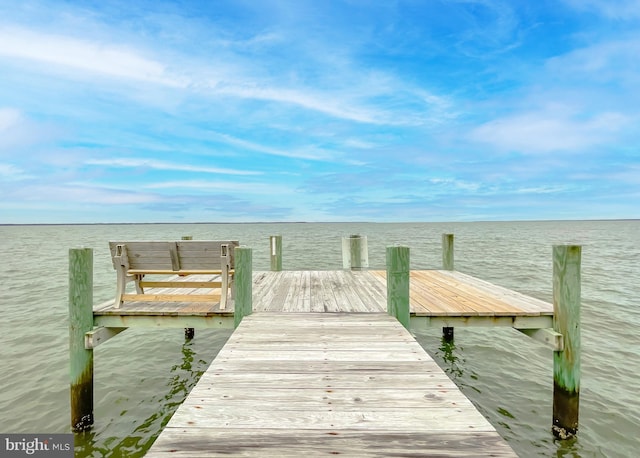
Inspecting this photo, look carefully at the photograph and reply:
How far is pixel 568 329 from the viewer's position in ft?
15.1

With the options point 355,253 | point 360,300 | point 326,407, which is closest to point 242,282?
point 360,300

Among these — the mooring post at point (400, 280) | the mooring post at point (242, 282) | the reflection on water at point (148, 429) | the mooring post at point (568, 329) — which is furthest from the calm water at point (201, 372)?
the mooring post at point (400, 280)

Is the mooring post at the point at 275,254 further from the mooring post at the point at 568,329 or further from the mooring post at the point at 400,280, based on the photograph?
the mooring post at the point at 568,329

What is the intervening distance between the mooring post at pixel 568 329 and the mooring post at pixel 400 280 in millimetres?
2129

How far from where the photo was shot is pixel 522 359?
7.36 meters

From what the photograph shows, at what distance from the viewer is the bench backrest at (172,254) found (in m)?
5.20

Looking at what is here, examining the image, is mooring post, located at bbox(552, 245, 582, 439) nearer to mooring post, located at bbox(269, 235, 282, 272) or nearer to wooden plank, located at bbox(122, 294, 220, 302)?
wooden plank, located at bbox(122, 294, 220, 302)

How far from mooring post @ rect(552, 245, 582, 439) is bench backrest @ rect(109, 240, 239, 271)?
15.7 feet

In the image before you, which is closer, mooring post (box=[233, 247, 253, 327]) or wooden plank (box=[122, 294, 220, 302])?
mooring post (box=[233, 247, 253, 327])

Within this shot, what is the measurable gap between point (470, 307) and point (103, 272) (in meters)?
20.8

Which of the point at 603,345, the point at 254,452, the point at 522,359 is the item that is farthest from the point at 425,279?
the point at 254,452

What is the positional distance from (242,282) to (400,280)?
7.40 ft

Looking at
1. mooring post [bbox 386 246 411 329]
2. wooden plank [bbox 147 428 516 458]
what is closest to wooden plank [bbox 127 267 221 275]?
mooring post [bbox 386 246 411 329]

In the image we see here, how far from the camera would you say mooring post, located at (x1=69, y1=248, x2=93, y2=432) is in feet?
15.2
